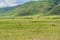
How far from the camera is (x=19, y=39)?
14367 mm

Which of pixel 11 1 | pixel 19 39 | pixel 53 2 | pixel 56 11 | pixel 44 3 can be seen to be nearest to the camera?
pixel 19 39

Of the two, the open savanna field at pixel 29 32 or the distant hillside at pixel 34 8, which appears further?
the distant hillside at pixel 34 8

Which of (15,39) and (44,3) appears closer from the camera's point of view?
(15,39)

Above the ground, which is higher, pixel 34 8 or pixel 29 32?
pixel 29 32

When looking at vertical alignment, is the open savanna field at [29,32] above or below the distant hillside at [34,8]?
above

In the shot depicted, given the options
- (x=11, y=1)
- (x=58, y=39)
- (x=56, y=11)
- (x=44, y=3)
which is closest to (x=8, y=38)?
(x=58, y=39)

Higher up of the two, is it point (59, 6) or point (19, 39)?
point (19, 39)

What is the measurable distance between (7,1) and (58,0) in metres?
34.0

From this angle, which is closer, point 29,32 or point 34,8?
point 29,32

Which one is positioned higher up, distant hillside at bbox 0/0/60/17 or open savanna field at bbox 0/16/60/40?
open savanna field at bbox 0/16/60/40

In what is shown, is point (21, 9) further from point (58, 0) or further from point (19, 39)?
point (19, 39)

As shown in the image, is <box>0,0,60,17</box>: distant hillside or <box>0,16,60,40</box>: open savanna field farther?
<box>0,0,60,17</box>: distant hillside

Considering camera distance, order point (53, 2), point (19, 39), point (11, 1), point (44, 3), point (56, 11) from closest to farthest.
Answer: point (19, 39), point (11, 1), point (56, 11), point (53, 2), point (44, 3)

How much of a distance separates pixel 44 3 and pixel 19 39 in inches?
3161
